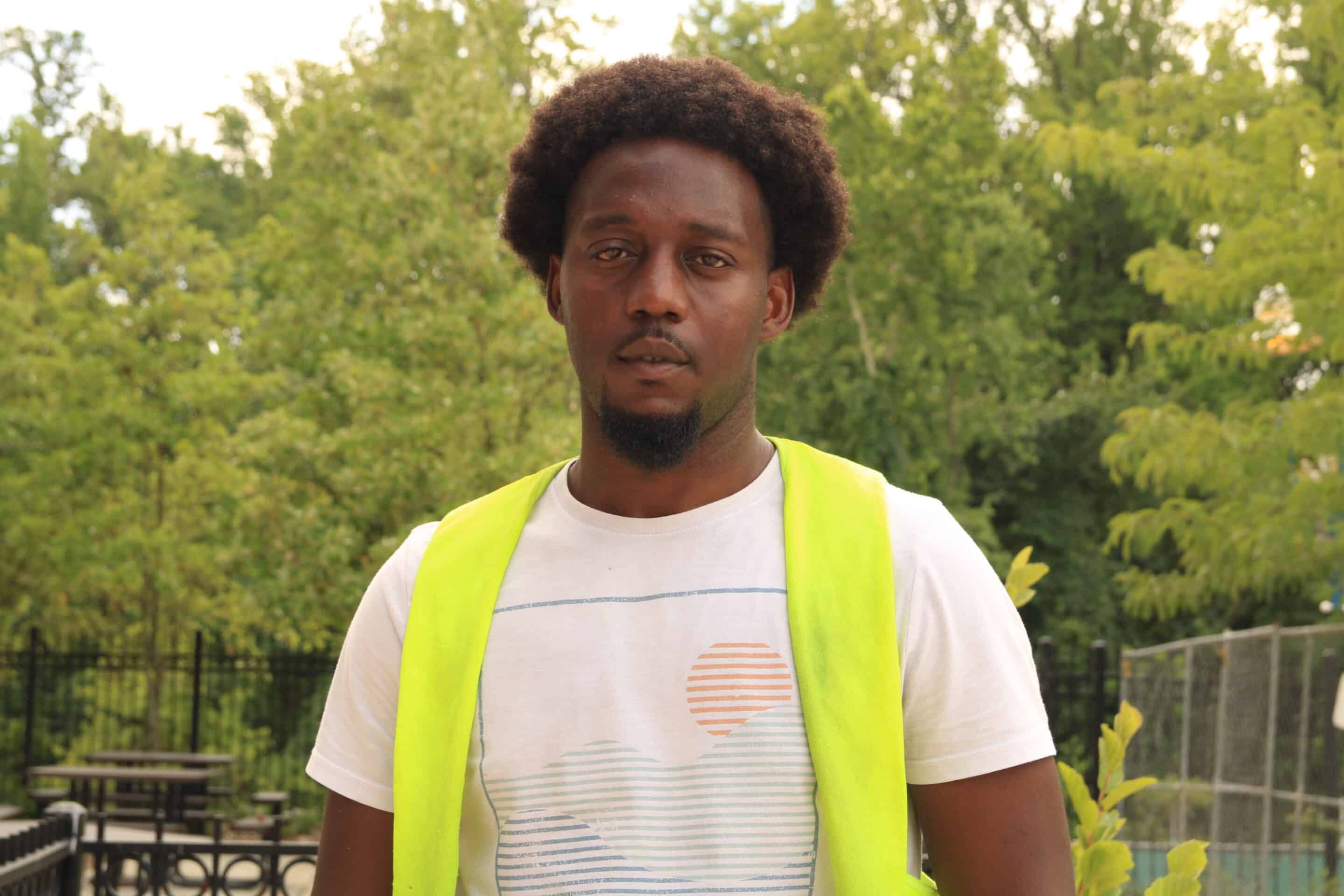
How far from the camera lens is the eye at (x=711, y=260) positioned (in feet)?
6.63

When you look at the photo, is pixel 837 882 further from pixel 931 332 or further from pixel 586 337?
pixel 931 332

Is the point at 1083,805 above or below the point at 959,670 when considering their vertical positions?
below

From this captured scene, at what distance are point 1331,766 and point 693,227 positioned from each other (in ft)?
23.1

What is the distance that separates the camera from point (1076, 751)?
1728 cm

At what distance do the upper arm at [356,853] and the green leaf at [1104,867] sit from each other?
1567mm

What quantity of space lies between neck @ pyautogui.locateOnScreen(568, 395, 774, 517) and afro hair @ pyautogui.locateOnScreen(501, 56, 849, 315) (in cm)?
29

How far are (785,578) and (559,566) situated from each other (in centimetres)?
31

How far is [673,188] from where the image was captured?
80.0 inches

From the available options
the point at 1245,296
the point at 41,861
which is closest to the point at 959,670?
the point at 41,861

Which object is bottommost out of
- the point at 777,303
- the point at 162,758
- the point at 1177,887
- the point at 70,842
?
the point at 162,758

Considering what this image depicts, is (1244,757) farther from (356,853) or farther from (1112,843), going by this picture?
(356,853)

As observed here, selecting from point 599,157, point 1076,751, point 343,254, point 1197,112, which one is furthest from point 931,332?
point 599,157

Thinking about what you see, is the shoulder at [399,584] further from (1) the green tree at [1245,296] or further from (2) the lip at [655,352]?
(1) the green tree at [1245,296]

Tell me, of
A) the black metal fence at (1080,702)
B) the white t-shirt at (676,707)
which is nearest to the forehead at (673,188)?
the white t-shirt at (676,707)
